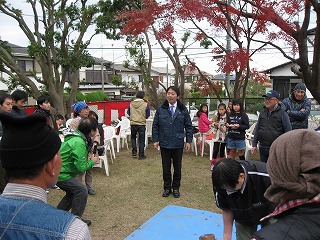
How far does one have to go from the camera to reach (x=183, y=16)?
22.5 ft

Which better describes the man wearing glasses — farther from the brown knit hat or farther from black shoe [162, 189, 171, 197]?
the brown knit hat

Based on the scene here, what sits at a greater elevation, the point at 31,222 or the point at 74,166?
the point at 31,222

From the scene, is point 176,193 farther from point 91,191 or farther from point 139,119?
point 139,119

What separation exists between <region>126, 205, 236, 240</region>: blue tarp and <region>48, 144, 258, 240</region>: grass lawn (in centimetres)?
22

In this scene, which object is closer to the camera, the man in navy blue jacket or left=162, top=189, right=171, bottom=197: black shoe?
the man in navy blue jacket

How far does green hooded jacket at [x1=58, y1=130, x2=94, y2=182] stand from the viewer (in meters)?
3.45

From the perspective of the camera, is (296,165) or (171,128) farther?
(171,128)

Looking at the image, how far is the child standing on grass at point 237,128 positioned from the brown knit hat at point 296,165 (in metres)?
4.99

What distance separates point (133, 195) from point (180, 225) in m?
1.44

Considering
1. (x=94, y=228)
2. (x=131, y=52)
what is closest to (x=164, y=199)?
(x=94, y=228)

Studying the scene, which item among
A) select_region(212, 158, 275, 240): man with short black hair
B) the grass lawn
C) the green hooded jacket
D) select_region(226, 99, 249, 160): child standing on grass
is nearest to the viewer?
select_region(212, 158, 275, 240): man with short black hair

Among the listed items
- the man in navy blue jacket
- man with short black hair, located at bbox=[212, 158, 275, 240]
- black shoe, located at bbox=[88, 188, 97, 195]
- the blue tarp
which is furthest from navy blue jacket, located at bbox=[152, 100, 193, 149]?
man with short black hair, located at bbox=[212, 158, 275, 240]

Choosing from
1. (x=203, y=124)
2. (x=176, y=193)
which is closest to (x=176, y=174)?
(x=176, y=193)

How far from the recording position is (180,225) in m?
3.99
